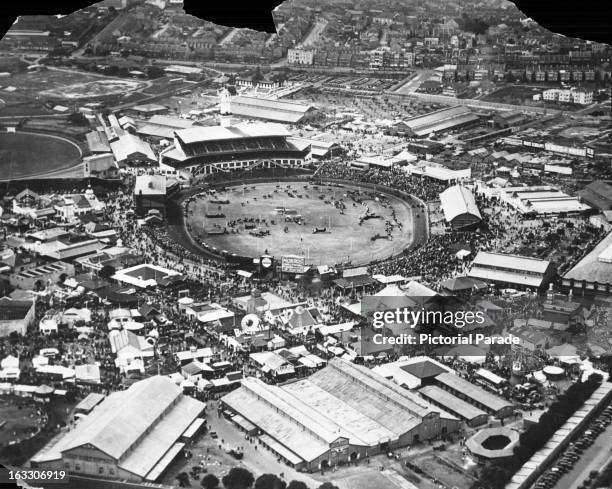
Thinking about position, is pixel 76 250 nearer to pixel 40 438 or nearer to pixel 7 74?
pixel 40 438

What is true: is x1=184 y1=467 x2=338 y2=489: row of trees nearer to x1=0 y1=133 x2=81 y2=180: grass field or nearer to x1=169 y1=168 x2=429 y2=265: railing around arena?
x1=169 y1=168 x2=429 y2=265: railing around arena

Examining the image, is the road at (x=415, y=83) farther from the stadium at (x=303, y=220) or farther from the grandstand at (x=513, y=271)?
the grandstand at (x=513, y=271)

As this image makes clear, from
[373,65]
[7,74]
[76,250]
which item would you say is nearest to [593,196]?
[76,250]

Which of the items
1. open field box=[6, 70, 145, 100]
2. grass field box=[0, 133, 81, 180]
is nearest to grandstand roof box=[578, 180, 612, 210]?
grass field box=[0, 133, 81, 180]

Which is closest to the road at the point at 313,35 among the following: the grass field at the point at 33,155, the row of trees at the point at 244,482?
the grass field at the point at 33,155

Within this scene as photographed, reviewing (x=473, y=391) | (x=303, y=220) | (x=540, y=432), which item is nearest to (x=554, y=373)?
(x=473, y=391)
